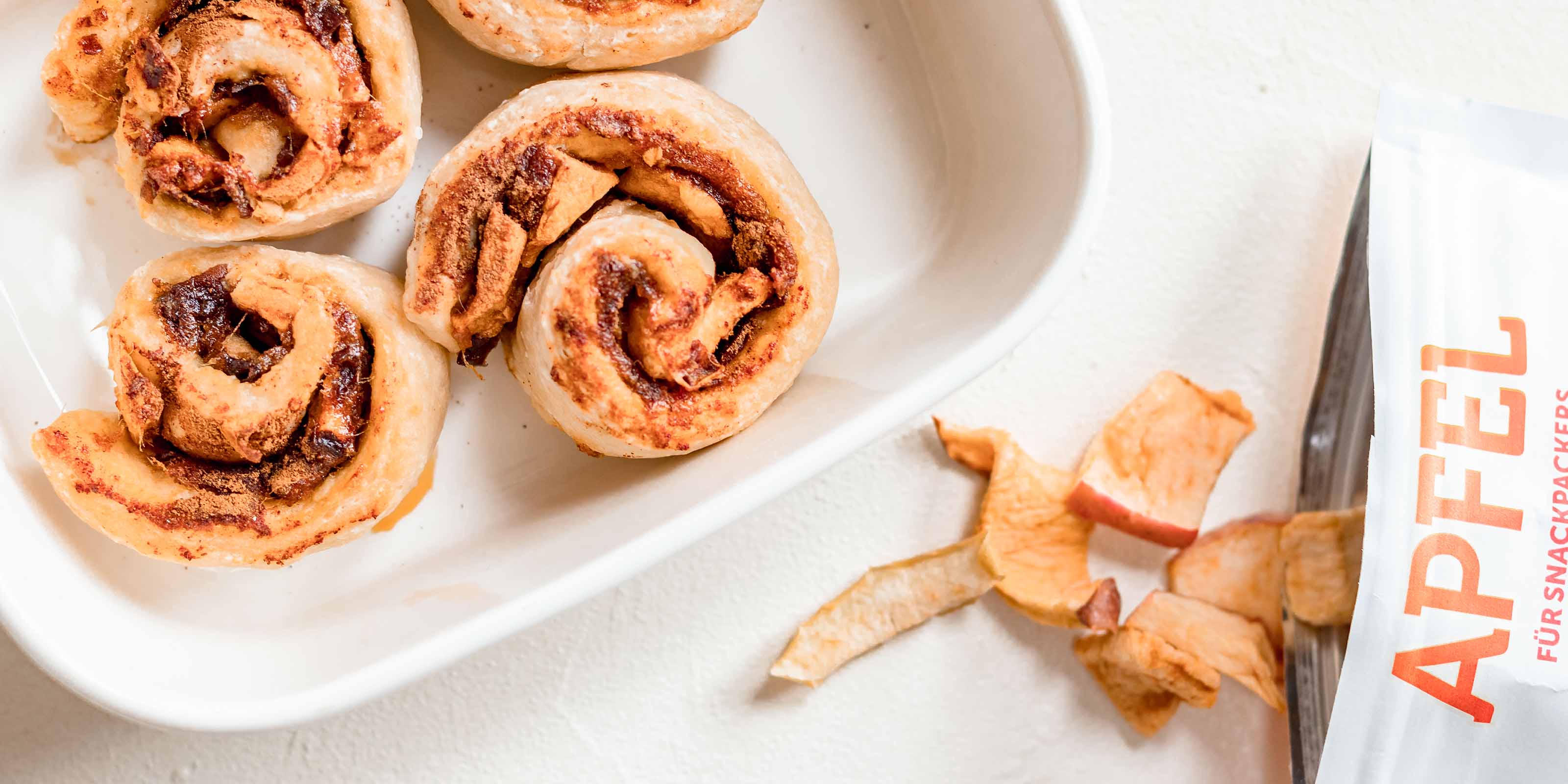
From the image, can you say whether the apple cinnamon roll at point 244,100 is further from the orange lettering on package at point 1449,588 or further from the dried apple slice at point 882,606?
the orange lettering on package at point 1449,588

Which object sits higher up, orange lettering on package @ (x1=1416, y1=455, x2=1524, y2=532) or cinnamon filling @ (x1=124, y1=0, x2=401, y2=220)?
cinnamon filling @ (x1=124, y1=0, x2=401, y2=220)

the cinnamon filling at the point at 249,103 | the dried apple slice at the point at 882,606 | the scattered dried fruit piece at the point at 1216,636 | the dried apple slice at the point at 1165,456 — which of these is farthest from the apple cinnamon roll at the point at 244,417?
the scattered dried fruit piece at the point at 1216,636

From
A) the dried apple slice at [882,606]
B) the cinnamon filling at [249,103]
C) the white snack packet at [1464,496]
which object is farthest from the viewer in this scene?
the dried apple slice at [882,606]

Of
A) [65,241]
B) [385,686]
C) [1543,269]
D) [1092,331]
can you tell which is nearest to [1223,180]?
[1092,331]

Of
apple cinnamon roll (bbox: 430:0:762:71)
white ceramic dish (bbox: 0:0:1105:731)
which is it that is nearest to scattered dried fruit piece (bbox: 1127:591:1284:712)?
white ceramic dish (bbox: 0:0:1105:731)

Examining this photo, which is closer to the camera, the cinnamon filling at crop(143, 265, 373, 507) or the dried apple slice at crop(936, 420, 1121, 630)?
the cinnamon filling at crop(143, 265, 373, 507)

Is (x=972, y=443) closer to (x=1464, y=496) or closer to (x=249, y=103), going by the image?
(x=1464, y=496)

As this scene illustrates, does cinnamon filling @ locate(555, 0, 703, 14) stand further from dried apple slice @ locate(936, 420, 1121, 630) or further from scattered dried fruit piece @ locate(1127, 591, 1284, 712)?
scattered dried fruit piece @ locate(1127, 591, 1284, 712)

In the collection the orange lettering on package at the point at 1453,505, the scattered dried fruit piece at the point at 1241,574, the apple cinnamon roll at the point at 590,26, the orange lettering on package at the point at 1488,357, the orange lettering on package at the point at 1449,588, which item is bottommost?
the scattered dried fruit piece at the point at 1241,574
